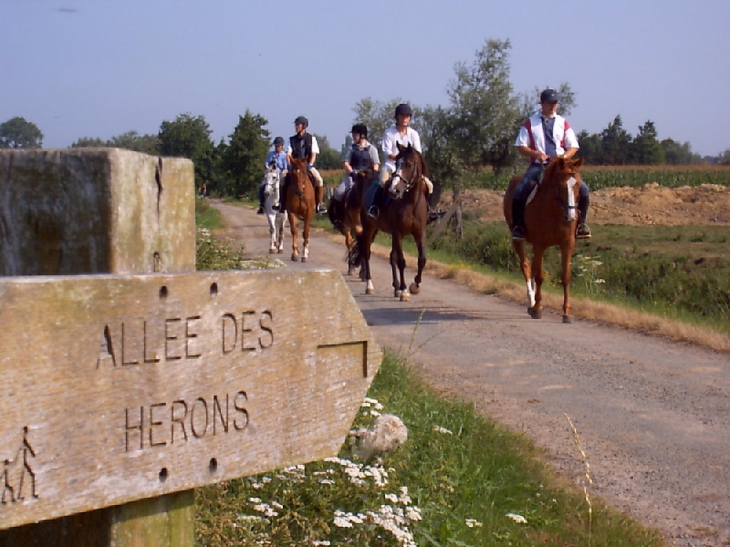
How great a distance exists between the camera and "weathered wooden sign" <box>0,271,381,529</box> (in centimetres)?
152

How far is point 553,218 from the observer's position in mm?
11742

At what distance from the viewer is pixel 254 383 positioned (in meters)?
1.85

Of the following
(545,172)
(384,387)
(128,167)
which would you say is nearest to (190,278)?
(128,167)

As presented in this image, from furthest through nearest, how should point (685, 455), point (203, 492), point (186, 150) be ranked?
point (186, 150) < point (685, 455) < point (203, 492)

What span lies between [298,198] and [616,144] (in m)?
89.5

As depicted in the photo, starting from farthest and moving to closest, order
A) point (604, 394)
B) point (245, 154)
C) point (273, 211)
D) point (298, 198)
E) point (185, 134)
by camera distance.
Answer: point (245, 154) → point (185, 134) → point (273, 211) → point (298, 198) → point (604, 394)

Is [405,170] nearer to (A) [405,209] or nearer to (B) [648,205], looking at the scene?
(A) [405,209]

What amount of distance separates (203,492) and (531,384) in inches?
195

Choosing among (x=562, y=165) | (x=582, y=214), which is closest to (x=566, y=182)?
(x=562, y=165)

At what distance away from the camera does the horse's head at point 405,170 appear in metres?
13.2

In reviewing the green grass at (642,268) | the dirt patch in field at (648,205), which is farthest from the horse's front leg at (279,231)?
the dirt patch in field at (648,205)

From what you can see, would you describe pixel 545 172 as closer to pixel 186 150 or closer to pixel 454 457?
pixel 454 457

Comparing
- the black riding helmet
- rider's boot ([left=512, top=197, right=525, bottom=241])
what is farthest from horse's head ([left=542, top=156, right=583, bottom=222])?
the black riding helmet

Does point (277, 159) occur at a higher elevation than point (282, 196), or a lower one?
higher
